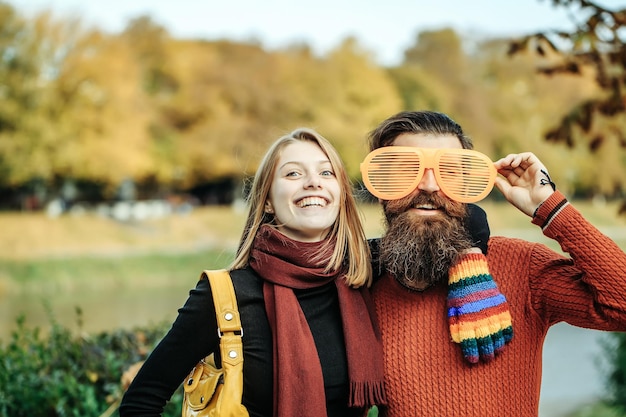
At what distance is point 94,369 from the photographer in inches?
143

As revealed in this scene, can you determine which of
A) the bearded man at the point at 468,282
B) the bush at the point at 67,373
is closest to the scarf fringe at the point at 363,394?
the bearded man at the point at 468,282

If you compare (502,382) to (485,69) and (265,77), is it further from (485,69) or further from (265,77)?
(485,69)

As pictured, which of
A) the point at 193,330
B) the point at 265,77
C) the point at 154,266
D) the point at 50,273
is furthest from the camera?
the point at 265,77

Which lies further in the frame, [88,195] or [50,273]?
[88,195]

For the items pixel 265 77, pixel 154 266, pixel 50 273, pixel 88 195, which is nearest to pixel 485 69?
pixel 265 77

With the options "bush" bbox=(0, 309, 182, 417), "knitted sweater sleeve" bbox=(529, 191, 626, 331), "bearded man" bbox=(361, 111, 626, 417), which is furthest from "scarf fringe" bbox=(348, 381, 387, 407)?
"bush" bbox=(0, 309, 182, 417)

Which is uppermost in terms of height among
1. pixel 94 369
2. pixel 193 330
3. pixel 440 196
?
pixel 440 196

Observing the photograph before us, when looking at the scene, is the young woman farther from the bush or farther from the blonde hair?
the bush

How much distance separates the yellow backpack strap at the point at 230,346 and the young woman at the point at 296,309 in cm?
4

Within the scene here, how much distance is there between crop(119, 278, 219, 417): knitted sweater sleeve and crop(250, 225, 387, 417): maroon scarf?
0.20 m

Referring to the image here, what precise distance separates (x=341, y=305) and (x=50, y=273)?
1902 cm

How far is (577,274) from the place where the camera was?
2.32 meters

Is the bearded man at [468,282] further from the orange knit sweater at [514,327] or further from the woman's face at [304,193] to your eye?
the woman's face at [304,193]

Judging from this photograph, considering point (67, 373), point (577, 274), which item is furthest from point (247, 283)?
point (67, 373)
